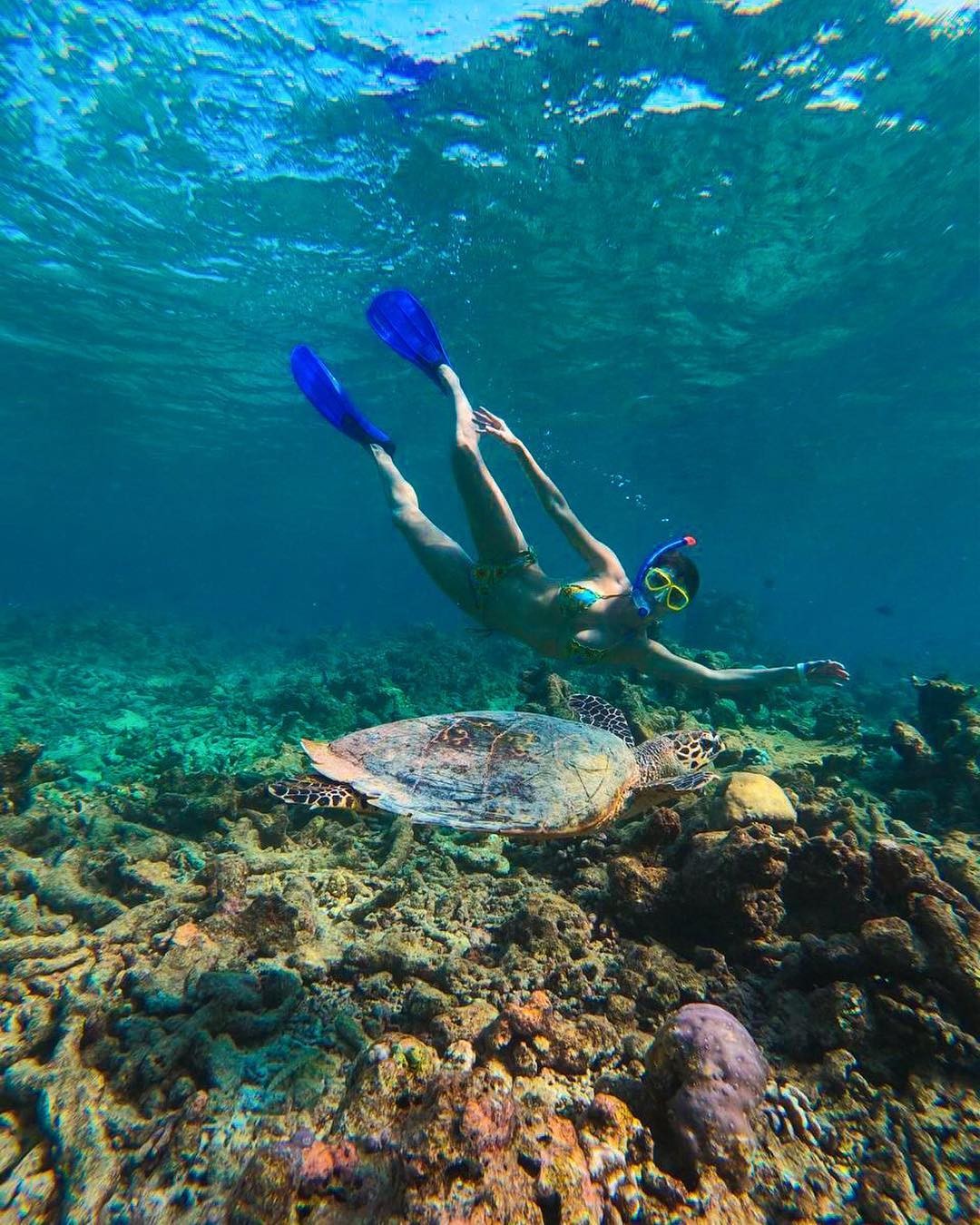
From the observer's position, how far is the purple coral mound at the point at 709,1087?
173 cm

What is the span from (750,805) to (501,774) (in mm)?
1755

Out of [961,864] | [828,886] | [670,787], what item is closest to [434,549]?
[670,787]

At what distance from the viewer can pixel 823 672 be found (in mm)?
5207

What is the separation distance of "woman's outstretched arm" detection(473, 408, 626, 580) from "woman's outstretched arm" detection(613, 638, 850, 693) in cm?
80

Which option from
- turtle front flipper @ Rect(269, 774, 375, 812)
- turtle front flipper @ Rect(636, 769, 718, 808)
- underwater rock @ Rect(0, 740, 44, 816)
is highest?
turtle front flipper @ Rect(636, 769, 718, 808)

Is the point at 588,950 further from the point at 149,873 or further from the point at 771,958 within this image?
the point at 149,873

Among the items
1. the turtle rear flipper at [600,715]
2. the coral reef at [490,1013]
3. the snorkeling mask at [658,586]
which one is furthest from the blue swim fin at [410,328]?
the coral reef at [490,1013]

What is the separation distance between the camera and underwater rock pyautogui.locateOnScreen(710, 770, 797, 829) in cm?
359

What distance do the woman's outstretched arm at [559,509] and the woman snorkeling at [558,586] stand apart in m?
0.01

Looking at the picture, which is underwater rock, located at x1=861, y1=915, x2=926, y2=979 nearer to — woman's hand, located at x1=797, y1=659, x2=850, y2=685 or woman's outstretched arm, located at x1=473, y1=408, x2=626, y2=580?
woman's hand, located at x1=797, y1=659, x2=850, y2=685

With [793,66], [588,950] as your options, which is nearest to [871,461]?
[793,66]

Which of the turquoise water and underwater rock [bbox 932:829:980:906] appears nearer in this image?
the turquoise water

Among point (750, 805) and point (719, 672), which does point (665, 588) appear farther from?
point (750, 805)

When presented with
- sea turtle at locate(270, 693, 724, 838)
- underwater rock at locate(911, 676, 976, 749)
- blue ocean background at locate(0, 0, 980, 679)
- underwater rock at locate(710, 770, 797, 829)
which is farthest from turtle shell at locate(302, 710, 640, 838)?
blue ocean background at locate(0, 0, 980, 679)
